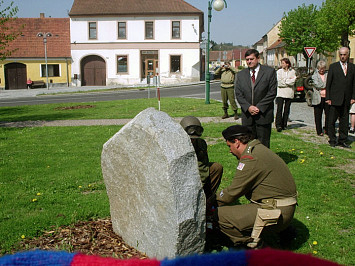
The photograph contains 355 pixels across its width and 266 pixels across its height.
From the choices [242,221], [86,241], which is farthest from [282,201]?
[86,241]

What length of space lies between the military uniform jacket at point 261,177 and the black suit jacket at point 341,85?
18.9ft

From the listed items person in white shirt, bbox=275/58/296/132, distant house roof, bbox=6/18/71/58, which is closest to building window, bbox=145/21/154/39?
distant house roof, bbox=6/18/71/58

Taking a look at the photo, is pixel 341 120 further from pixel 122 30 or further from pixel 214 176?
pixel 122 30

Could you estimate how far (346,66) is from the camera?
29.9 ft

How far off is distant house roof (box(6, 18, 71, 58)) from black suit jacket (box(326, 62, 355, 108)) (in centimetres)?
4095

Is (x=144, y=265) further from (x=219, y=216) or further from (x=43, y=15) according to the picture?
(x=43, y=15)

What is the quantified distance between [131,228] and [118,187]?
1.45ft

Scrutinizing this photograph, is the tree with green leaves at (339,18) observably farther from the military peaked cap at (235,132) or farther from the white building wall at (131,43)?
the military peaked cap at (235,132)

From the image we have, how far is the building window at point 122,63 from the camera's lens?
1822 inches

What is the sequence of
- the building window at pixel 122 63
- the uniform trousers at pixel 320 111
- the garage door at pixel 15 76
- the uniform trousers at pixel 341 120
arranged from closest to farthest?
the uniform trousers at pixel 341 120
the uniform trousers at pixel 320 111
the garage door at pixel 15 76
the building window at pixel 122 63

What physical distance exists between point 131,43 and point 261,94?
40.8 m

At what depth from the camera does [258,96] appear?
7051 mm

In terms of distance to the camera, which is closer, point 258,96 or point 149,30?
point 258,96

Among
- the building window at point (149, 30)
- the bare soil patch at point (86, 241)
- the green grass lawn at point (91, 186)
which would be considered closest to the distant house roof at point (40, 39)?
the building window at point (149, 30)
